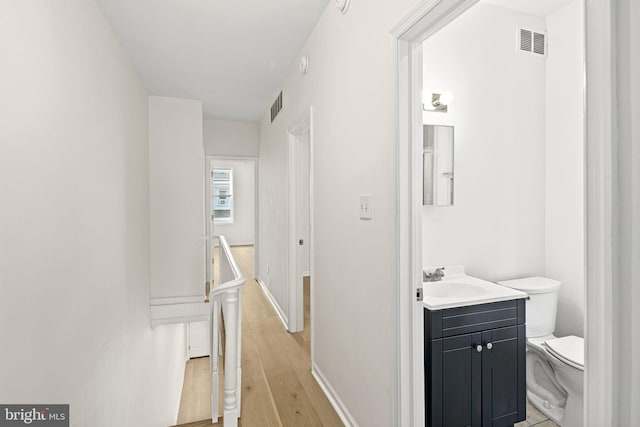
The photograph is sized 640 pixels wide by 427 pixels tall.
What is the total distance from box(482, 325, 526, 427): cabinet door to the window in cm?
893

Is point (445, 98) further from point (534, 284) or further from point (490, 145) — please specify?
point (534, 284)

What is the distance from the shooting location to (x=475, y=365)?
1.74 m

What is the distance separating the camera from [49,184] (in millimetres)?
1431

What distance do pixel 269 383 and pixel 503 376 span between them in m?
1.58

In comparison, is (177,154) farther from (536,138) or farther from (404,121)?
(536,138)

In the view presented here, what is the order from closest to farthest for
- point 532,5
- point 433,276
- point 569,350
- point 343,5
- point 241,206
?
point 343,5, point 569,350, point 433,276, point 532,5, point 241,206

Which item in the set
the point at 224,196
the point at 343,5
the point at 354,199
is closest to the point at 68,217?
the point at 354,199

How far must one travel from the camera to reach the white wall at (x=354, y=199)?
4.92ft

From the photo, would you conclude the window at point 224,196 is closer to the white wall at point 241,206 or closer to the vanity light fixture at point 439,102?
the white wall at point 241,206

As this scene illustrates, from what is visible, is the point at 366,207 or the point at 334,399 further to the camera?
the point at 334,399

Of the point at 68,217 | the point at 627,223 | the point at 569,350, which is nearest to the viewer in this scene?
the point at 627,223

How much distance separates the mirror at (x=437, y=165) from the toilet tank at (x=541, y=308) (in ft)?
2.70

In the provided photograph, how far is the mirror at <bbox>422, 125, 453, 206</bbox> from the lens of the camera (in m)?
2.29

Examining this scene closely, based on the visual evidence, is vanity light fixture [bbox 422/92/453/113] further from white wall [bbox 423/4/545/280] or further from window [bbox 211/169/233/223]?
window [bbox 211/169/233/223]
